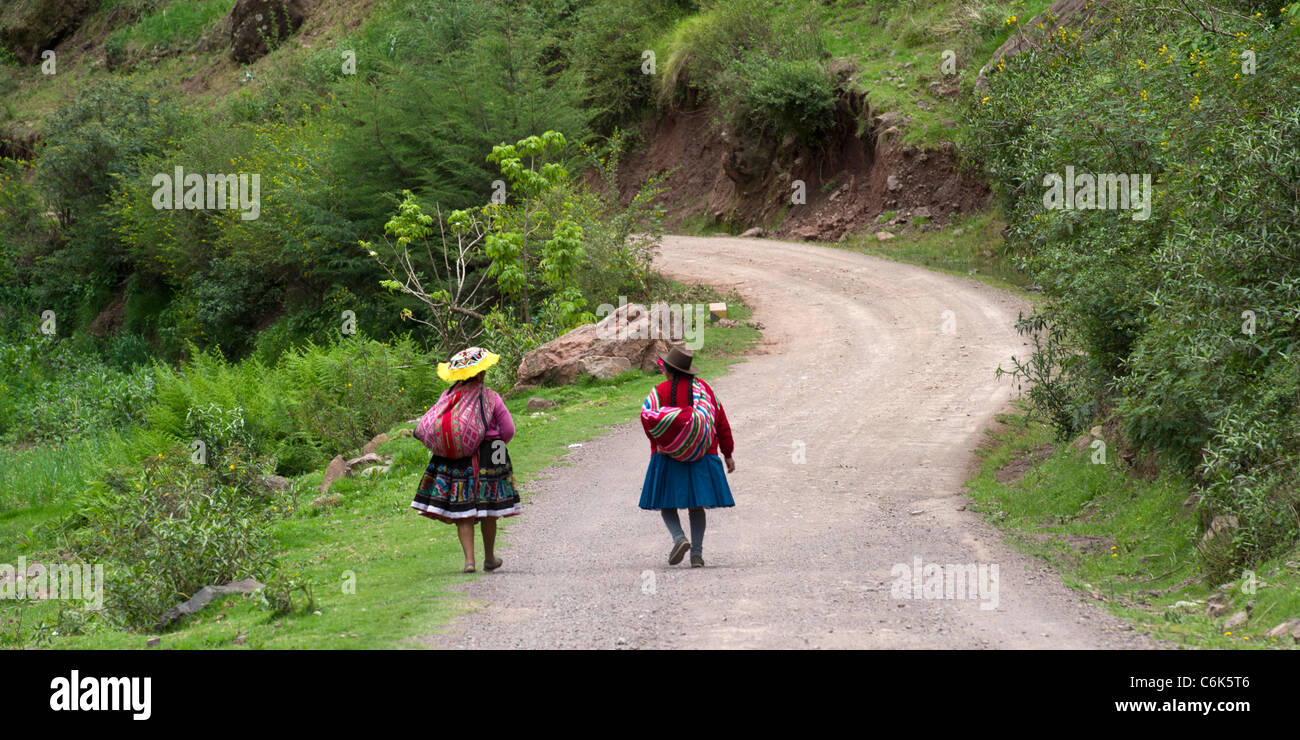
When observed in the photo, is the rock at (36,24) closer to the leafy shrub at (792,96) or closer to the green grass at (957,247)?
the leafy shrub at (792,96)

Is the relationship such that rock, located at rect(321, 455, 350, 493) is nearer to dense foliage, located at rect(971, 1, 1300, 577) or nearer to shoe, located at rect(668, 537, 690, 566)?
shoe, located at rect(668, 537, 690, 566)

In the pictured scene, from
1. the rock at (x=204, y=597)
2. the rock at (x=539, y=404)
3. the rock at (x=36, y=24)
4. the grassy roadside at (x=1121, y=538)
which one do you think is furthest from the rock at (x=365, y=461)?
the rock at (x=36, y=24)

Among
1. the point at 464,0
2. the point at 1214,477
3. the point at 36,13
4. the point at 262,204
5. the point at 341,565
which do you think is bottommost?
the point at 341,565

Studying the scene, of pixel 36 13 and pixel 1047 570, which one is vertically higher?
pixel 36 13

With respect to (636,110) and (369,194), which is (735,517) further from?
(636,110)

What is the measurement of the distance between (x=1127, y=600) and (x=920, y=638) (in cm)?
219

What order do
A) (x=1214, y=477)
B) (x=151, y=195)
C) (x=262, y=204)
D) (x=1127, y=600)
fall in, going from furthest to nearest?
(x=151, y=195)
(x=262, y=204)
(x=1214, y=477)
(x=1127, y=600)

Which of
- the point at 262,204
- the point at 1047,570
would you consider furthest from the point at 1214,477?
the point at 262,204

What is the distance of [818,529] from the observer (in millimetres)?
9898

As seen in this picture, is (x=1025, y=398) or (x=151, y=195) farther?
(x=151, y=195)

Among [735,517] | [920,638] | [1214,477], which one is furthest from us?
[735,517]

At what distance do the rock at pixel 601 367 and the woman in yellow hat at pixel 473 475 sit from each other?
875 cm

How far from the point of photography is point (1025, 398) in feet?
48.1

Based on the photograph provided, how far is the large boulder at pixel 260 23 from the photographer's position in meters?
51.6
